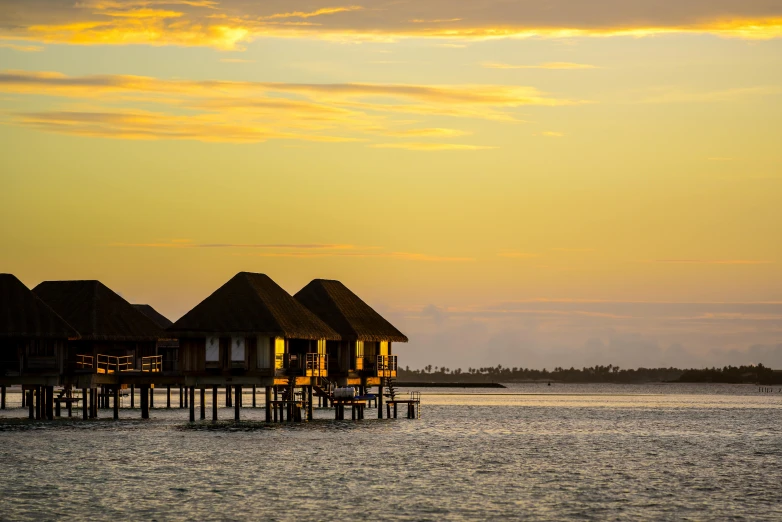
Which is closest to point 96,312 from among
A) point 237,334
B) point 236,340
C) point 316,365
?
point 236,340

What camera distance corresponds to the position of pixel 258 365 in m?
67.6

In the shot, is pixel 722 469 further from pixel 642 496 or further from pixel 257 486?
pixel 257 486

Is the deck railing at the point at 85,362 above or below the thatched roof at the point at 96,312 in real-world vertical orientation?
below

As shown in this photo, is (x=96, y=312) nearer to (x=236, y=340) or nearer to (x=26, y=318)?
(x=26, y=318)

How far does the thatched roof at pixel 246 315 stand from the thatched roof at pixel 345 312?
6524 millimetres

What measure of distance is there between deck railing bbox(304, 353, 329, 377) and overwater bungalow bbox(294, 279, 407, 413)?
3.71 metres

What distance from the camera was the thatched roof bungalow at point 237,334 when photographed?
221 ft

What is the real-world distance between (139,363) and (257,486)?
37712 millimetres

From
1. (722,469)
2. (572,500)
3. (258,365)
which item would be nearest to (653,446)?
(722,469)

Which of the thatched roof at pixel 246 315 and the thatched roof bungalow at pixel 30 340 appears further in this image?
the thatched roof bungalow at pixel 30 340

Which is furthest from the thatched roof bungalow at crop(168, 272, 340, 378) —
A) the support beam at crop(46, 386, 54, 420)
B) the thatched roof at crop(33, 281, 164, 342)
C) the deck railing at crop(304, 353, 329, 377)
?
the support beam at crop(46, 386, 54, 420)

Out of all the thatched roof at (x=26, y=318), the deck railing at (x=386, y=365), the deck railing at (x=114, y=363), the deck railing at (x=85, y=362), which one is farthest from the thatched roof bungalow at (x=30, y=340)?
the deck railing at (x=386, y=365)

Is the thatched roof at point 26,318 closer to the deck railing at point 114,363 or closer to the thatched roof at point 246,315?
A: the deck railing at point 114,363

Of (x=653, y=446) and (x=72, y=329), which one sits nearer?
(x=653, y=446)
